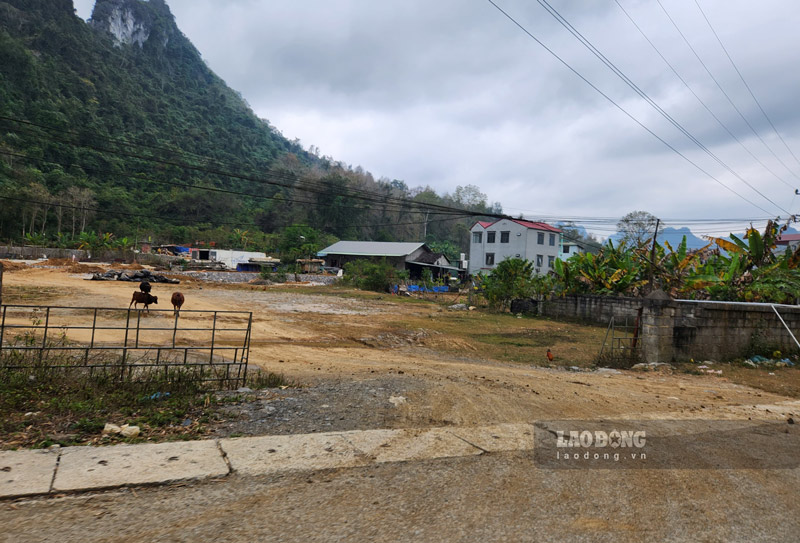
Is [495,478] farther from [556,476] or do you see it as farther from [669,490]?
[669,490]

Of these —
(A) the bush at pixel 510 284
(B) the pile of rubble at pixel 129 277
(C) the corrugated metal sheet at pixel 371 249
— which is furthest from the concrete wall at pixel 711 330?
(C) the corrugated metal sheet at pixel 371 249

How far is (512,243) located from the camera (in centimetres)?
5259

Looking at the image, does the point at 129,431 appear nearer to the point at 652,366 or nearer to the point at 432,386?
the point at 432,386

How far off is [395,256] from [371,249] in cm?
437

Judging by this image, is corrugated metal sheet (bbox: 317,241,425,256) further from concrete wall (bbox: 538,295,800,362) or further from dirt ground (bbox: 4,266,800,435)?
concrete wall (bbox: 538,295,800,362)

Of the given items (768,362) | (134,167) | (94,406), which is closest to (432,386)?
(94,406)

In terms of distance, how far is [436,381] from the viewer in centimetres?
856

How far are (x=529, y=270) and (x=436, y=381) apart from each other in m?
23.0

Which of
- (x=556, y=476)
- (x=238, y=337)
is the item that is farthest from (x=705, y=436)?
(x=238, y=337)

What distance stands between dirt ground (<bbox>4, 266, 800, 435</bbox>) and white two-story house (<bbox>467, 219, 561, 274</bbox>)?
1318 inches

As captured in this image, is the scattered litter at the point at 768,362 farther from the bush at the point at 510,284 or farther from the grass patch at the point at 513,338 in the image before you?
the bush at the point at 510,284

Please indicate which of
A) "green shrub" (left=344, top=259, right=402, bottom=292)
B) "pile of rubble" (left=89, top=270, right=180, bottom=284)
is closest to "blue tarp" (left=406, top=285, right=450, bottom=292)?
"green shrub" (left=344, top=259, right=402, bottom=292)

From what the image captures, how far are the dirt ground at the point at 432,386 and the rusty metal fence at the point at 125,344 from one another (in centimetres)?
96

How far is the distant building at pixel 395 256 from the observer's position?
57906mm
